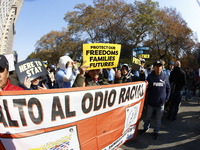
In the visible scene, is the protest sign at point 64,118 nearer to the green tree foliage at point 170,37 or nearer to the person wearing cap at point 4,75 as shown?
the person wearing cap at point 4,75

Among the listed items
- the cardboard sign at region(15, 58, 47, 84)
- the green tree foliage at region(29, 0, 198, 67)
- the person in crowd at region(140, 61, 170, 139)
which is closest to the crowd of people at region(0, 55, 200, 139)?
the person in crowd at region(140, 61, 170, 139)

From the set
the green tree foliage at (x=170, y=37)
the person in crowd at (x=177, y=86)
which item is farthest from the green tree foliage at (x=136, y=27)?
the person in crowd at (x=177, y=86)

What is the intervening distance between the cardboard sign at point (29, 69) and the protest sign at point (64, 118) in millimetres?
750

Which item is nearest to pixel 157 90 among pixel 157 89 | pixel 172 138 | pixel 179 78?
pixel 157 89

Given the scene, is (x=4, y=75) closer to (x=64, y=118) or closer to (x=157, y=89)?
(x=64, y=118)

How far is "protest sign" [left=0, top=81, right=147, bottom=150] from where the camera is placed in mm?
1865

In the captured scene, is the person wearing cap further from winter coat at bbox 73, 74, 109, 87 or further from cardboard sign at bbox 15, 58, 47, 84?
winter coat at bbox 73, 74, 109, 87

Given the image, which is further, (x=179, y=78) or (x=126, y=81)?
(x=179, y=78)

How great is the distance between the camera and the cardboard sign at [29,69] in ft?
8.59

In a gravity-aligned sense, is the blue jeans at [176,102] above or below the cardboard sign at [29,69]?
below

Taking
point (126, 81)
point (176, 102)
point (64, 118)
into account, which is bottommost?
point (176, 102)

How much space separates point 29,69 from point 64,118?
Result: 3.65ft

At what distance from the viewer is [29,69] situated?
8.90ft

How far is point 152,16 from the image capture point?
28344mm
